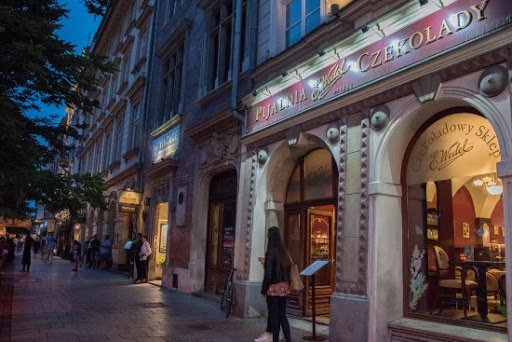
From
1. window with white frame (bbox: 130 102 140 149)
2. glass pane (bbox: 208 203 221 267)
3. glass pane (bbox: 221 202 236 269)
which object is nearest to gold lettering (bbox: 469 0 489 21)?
glass pane (bbox: 221 202 236 269)

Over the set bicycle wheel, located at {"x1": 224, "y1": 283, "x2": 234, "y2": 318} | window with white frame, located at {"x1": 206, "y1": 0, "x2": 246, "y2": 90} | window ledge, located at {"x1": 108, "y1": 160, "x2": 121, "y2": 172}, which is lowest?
bicycle wheel, located at {"x1": 224, "y1": 283, "x2": 234, "y2": 318}

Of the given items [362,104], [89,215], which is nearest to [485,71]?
[362,104]

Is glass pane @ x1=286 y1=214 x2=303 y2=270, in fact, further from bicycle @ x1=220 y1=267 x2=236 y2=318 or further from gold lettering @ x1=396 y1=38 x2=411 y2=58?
gold lettering @ x1=396 y1=38 x2=411 y2=58

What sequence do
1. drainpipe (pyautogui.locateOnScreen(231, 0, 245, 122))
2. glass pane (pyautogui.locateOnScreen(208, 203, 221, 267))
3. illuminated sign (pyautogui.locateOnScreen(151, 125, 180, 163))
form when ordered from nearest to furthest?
drainpipe (pyautogui.locateOnScreen(231, 0, 245, 122)), glass pane (pyautogui.locateOnScreen(208, 203, 221, 267)), illuminated sign (pyautogui.locateOnScreen(151, 125, 180, 163))

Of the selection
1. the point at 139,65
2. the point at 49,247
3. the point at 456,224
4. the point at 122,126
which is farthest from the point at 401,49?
the point at 49,247

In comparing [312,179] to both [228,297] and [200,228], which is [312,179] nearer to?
[228,297]

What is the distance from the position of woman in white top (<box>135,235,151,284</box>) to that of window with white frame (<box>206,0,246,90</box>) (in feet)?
19.3

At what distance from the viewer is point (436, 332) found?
5547 millimetres

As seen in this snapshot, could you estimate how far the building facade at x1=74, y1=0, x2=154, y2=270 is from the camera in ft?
61.4

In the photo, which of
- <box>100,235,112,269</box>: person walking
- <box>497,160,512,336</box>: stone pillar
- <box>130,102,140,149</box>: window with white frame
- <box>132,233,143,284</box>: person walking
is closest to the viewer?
<box>497,160,512,336</box>: stone pillar

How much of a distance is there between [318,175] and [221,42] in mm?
5760

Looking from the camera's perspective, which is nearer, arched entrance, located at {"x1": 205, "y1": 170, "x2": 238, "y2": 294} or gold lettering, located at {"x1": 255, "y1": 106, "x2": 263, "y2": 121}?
gold lettering, located at {"x1": 255, "y1": 106, "x2": 263, "y2": 121}

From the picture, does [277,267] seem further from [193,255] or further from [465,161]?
[193,255]

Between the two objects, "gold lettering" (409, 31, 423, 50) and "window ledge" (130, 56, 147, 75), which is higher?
"window ledge" (130, 56, 147, 75)
